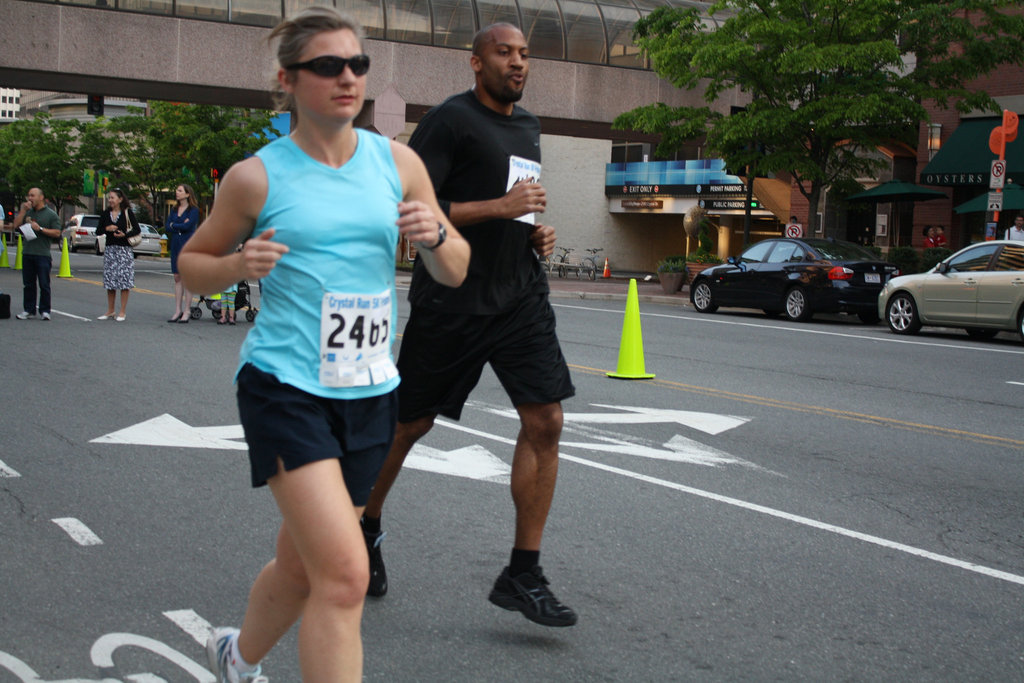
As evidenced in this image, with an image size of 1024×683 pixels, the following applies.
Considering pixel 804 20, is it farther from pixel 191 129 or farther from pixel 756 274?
pixel 191 129

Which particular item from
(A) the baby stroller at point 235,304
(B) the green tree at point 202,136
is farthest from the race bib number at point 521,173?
(B) the green tree at point 202,136

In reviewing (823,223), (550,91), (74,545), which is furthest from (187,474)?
(823,223)

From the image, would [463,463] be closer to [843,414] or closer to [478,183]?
[478,183]

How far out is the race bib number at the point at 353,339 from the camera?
299 cm

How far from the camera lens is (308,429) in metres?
2.93

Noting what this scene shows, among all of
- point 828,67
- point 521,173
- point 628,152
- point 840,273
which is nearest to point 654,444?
point 521,173

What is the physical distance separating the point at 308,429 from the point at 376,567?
5.69ft

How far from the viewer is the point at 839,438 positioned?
8.38 m

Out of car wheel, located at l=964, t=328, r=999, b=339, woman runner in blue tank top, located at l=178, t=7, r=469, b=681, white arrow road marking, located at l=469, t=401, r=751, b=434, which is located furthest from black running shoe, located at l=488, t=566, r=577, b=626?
car wheel, located at l=964, t=328, r=999, b=339

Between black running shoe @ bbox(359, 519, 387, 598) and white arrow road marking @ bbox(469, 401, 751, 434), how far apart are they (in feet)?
14.2

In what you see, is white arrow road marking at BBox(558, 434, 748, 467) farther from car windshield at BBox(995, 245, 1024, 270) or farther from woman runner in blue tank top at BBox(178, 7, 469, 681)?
car windshield at BBox(995, 245, 1024, 270)

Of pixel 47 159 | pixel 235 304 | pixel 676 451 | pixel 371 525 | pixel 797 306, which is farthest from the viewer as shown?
pixel 47 159

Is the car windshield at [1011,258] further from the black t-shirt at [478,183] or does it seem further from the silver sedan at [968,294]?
the black t-shirt at [478,183]

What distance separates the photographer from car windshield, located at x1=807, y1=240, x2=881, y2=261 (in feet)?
69.5
